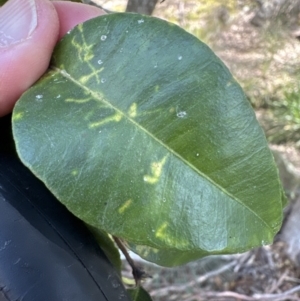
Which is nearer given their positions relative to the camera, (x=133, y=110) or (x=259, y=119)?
(x=133, y=110)

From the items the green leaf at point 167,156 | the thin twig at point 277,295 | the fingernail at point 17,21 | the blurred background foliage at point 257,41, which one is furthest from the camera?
the blurred background foliage at point 257,41

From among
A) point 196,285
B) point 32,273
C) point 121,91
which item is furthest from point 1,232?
point 196,285

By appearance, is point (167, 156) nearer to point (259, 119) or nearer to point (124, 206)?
point (124, 206)

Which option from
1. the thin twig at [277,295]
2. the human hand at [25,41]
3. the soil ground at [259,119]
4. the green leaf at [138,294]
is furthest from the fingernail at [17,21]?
the thin twig at [277,295]

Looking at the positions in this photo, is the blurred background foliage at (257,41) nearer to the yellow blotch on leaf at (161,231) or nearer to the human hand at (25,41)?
the human hand at (25,41)

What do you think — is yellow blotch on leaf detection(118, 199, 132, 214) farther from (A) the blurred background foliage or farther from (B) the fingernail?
(A) the blurred background foliage

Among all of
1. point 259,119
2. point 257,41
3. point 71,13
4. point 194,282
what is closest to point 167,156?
point 71,13

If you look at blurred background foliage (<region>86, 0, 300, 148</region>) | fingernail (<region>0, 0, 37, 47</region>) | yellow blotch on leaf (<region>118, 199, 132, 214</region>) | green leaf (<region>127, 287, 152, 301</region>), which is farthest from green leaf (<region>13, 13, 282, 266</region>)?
blurred background foliage (<region>86, 0, 300, 148</region>)
